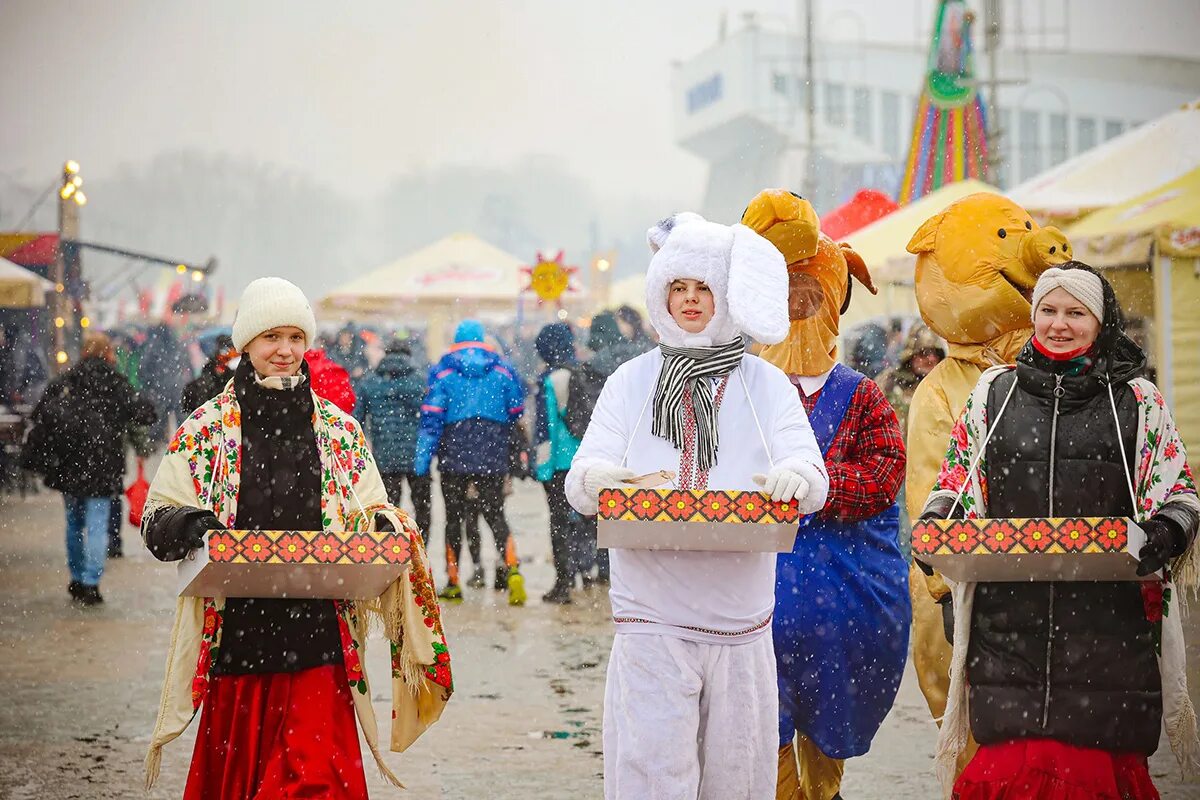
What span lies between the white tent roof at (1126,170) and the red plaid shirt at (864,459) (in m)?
8.35

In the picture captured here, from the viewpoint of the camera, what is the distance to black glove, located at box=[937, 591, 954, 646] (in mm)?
4723

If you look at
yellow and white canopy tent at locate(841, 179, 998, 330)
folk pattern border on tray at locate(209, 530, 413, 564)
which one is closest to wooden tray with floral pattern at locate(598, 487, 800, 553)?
folk pattern border on tray at locate(209, 530, 413, 564)

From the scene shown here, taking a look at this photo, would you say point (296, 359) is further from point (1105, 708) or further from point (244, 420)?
point (1105, 708)

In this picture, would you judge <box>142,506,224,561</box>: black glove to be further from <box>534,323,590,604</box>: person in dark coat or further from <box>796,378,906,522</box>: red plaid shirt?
<box>534,323,590,604</box>: person in dark coat

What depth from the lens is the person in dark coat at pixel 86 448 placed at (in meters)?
10.1

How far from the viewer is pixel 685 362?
12.8 ft

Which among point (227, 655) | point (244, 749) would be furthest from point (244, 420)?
point (244, 749)

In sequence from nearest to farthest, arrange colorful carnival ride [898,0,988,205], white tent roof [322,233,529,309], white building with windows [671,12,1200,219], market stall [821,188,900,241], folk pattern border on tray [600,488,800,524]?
folk pattern border on tray [600,488,800,524] → market stall [821,188,900,241] → colorful carnival ride [898,0,988,205] → white tent roof [322,233,529,309] → white building with windows [671,12,1200,219]

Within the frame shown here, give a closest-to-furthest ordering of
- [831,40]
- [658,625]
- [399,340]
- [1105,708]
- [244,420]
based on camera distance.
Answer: [658,625] < [1105,708] < [244,420] < [399,340] < [831,40]

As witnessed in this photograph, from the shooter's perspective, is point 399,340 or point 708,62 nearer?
point 399,340

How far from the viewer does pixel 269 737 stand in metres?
4.19

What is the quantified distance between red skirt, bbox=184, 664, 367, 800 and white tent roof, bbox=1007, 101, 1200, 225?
962 cm

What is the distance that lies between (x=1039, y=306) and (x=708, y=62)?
7419 cm

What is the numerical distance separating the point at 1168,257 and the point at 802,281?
7346 mm
